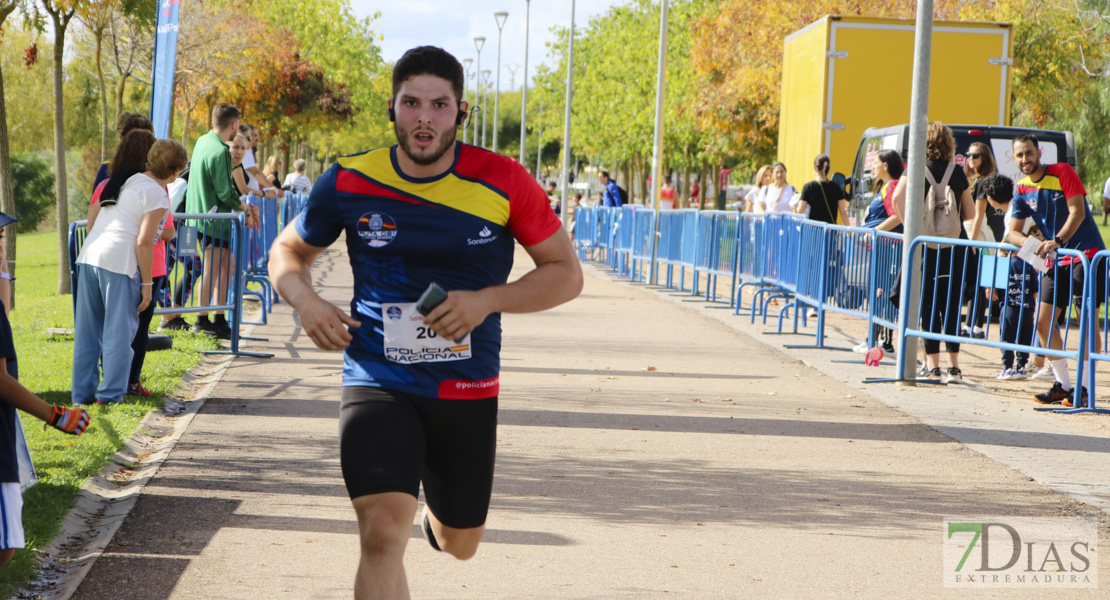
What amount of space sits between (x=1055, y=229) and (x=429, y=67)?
7603mm

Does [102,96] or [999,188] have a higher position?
[102,96]

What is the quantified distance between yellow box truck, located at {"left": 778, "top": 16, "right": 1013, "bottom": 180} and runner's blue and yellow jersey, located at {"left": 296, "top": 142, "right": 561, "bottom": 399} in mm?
14484

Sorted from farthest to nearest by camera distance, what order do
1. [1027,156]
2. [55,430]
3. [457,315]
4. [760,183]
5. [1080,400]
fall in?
[760,183], [1027,156], [1080,400], [55,430], [457,315]

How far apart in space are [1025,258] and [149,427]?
640cm

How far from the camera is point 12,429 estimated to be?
408cm

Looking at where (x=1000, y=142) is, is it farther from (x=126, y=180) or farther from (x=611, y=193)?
(x=611, y=193)

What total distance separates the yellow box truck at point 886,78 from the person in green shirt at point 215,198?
30.1 ft

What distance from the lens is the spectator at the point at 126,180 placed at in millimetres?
8023

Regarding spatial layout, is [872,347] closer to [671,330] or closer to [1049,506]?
[671,330]

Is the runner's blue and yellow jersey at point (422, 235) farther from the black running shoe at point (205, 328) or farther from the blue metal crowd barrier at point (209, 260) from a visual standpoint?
the black running shoe at point (205, 328)

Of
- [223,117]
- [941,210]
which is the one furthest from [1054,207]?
[223,117]

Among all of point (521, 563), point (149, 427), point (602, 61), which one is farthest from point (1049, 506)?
point (602, 61)

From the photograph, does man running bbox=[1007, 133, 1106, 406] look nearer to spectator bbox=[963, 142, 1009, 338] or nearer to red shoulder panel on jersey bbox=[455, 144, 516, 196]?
spectator bbox=[963, 142, 1009, 338]

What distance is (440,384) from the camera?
12.2ft
